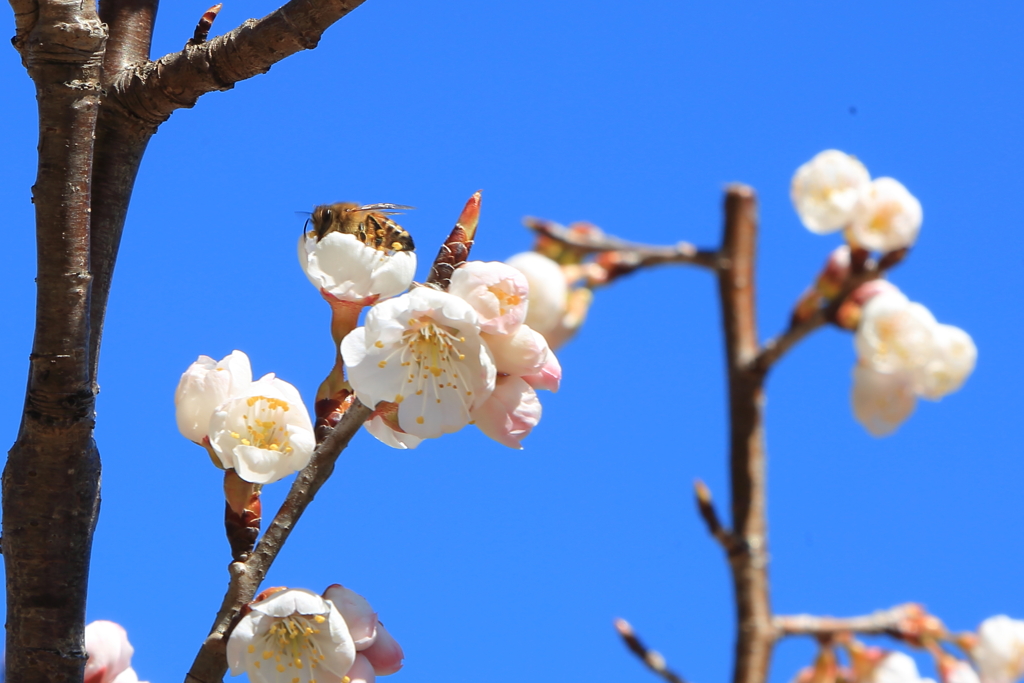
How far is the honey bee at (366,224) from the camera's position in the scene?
113 cm

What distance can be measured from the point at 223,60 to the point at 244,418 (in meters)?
0.55

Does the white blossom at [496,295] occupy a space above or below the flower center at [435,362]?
above

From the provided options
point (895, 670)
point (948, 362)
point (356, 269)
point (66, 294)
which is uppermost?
point (948, 362)

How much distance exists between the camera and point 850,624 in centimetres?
75

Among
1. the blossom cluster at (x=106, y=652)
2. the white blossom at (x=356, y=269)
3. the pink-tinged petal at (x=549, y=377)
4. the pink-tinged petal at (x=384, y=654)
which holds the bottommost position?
the blossom cluster at (x=106, y=652)

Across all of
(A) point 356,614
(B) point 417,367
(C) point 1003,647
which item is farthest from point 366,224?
(C) point 1003,647

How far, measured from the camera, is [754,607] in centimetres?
61

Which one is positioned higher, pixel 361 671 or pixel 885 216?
pixel 885 216

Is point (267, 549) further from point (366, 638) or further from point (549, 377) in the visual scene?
point (549, 377)

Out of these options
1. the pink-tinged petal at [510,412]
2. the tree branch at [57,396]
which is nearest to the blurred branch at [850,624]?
the pink-tinged petal at [510,412]

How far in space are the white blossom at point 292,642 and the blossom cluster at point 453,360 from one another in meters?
0.23

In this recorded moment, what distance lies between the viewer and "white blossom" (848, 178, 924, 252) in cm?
130

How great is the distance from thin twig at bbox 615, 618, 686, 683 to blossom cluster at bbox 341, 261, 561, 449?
279 millimetres

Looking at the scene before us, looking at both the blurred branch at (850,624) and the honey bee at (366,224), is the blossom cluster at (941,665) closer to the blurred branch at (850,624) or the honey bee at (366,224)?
the blurred branch at (850,624)
